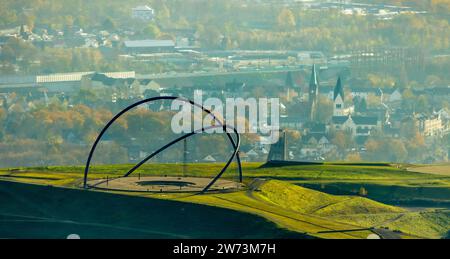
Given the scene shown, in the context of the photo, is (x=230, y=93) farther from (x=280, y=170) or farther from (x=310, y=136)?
(x=280, y=170)

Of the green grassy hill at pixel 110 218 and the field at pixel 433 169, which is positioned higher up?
the green grassy hill at pixel 110 218

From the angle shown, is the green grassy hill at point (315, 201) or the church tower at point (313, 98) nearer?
the green grassy hill at point (315, 201)

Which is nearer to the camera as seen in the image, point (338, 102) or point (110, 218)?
point (110, 218)

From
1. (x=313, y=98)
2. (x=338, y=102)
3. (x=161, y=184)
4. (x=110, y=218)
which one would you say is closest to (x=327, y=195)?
(x=161, y=184)

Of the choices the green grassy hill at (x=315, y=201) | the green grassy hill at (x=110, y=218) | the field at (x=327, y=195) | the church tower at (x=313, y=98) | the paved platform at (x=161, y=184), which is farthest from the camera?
the church tower at (x=313, y=98)

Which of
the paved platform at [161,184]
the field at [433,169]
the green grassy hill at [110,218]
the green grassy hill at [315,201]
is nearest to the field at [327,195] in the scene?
the green grassy hill at [315,201]

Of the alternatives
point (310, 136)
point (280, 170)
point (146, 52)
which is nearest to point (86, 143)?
point (310, 136)

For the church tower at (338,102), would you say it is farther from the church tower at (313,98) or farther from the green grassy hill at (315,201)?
the green grassy hill at (315,201)

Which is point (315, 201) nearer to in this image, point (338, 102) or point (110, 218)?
point (110, 218)
